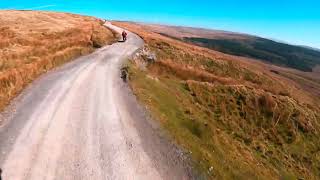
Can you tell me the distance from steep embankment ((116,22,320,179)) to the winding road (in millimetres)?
1711

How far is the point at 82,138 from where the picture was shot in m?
17.6

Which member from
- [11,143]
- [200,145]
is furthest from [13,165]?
[200,145]

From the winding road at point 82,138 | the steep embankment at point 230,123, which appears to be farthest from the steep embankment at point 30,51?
the steep embankment at point 230,123

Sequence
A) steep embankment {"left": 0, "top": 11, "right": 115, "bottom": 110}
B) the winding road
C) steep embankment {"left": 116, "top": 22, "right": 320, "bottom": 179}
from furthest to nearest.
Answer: steep embankment {"left": 0, "top": 11, "right": 115, "bottom": 110}, steep embankment {"left": 116, "top": 22, "right": 320, "bottom": 179}, the winding road

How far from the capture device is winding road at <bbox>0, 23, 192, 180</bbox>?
14.9 m

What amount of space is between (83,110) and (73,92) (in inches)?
152

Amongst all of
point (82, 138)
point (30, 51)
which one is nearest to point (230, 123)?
point (82, 138)

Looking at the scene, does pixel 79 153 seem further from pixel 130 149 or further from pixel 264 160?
pixel 264 160

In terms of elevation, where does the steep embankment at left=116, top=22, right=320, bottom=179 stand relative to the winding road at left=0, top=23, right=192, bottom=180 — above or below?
below

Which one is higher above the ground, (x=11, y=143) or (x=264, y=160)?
(x=11, y=143)

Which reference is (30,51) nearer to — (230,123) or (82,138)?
(230,123)

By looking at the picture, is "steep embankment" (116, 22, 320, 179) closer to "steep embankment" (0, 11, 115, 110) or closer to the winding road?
the winding road

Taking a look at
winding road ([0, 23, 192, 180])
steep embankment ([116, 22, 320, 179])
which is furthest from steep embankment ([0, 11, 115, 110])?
steep embankment ([116, 22, 320, 179])

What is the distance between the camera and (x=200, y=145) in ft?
68.2
